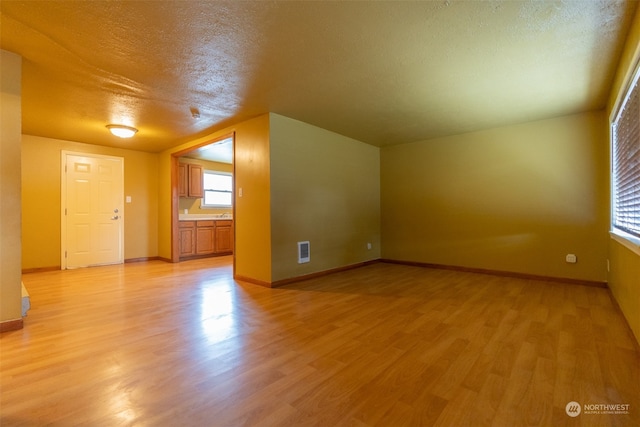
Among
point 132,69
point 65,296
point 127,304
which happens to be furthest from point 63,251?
point 132,69

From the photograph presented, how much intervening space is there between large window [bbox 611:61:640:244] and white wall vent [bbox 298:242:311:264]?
10.9 ft

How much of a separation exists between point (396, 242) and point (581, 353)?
3.71m

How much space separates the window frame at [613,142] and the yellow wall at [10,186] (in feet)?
15.2

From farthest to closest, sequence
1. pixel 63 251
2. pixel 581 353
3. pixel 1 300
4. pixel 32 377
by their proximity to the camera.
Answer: pixel 63 251 < pixel 1 300 < pixel 581 353 < pixel 32 377

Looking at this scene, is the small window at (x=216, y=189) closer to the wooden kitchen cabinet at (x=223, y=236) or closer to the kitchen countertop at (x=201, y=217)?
the kitchen countertop at (x=201, y=217)

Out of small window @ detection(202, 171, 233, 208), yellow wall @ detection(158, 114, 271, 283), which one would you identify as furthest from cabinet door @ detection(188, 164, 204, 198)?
yellow wall @ detection(158, 114, 271, 283)

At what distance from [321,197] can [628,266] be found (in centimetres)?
338

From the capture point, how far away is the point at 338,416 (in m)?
1.38

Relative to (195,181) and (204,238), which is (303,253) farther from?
(195,181)

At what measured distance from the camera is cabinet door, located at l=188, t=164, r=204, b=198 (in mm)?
6508

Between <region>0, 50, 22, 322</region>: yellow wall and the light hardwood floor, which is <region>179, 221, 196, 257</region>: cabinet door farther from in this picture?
<region>0, 50, 22, 322</region>: yellow wall

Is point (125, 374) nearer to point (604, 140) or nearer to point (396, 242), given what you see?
point (396, 242)

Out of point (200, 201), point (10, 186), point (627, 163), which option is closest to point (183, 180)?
point (200, 201)

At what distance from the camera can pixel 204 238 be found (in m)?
6.55
